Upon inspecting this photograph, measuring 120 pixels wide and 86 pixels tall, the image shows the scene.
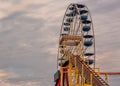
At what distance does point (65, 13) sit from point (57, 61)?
746 cm

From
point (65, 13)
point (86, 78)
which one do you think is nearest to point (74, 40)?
point (65, 13)

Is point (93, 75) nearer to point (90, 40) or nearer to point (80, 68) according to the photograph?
point (80, 68)

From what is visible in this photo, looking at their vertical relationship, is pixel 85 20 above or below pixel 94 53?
above

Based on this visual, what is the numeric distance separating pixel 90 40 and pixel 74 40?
232cm

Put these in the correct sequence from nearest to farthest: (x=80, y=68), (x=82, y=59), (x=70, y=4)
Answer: (x=80, y=68) → (x=82, y=59) → (x=70, y=4)

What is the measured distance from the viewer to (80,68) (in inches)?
1725

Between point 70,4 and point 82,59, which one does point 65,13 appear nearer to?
point 70,4

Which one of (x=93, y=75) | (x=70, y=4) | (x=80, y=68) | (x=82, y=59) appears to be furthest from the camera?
(x=70, y=4)

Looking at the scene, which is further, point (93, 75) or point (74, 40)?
point (74, 40)

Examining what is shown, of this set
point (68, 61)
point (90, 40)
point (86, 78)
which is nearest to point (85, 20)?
point (90, 40)

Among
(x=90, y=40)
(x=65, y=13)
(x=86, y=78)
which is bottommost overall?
(x=86, y=78)

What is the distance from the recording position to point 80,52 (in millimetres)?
49656

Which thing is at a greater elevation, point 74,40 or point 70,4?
point 70,4

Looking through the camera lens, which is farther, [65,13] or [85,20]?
[65,13]
